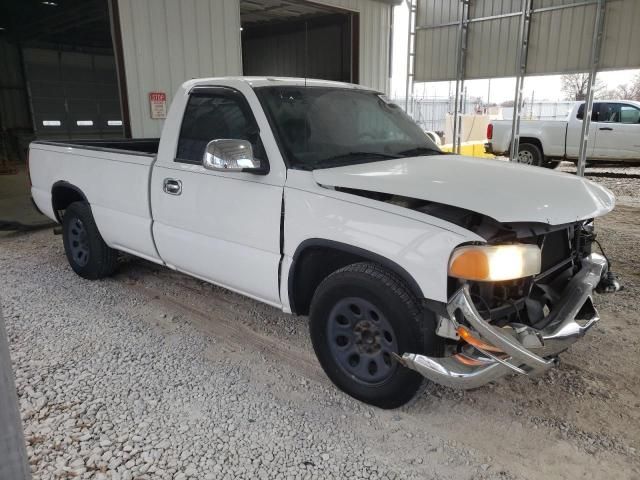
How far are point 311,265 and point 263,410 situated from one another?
94 cm

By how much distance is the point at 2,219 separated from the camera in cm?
841

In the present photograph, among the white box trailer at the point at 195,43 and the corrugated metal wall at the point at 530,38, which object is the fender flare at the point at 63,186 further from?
the corrugated metal wall at the point at 530,38

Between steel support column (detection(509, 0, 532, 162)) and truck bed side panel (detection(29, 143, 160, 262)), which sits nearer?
truck bed side panel (detection(29, 143, 160, 262))

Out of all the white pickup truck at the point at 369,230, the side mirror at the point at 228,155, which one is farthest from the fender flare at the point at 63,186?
the side mirror at the point at 228,155

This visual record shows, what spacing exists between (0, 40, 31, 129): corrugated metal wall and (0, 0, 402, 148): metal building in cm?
4

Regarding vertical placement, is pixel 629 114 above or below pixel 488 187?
above

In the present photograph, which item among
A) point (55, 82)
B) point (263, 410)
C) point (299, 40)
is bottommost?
point (263, 410)

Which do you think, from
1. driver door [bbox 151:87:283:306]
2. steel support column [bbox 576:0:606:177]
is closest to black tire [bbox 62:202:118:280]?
driver door [bbox 151:87:283:306]

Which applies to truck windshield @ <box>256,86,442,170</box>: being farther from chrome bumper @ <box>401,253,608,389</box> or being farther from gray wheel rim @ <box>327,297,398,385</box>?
chrome bumper @ <box>401,253,608,389</box>

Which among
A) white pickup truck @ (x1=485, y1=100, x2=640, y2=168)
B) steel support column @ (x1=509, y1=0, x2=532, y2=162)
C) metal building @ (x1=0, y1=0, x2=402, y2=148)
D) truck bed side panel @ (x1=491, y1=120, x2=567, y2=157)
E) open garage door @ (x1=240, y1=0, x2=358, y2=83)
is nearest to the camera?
metal building @ (x1=0, y1=0, x2=402, y2=148)

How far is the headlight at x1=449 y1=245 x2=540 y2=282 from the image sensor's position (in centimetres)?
249

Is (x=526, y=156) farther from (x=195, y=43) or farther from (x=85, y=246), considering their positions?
(x=85, y=246)

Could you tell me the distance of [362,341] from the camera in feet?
9.95

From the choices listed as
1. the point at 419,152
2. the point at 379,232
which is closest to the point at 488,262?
Answer: the point at 379,232
